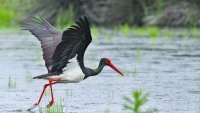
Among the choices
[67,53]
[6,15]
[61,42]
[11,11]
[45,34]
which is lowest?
[67,53]

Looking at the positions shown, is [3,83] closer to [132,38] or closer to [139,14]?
[132,38]

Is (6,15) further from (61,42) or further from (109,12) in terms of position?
(61,42)

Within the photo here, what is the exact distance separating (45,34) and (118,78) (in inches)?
91.4

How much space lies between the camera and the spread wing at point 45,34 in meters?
8.86

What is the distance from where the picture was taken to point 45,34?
919 cm

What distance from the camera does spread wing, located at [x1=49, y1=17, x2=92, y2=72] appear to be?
768 cm

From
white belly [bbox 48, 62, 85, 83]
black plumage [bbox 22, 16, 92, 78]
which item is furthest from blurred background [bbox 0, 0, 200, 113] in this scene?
black plumage [bbox 22, 16, 92, 78]

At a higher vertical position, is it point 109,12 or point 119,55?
point 109,12

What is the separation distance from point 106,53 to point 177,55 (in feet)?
5.27

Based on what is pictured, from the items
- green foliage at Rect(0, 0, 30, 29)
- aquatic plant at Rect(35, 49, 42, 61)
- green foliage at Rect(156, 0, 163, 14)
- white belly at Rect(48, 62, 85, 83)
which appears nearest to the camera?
white belly at Rect(48, 62, 85, 83)

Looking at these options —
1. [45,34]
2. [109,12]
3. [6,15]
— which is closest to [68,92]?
[45,34]

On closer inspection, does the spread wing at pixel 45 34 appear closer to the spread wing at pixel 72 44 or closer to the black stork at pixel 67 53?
the black stork at pixel 67 53

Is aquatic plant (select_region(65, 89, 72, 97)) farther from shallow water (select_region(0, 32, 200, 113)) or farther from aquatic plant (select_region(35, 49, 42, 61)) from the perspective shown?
aquatic plant (select_region(35, 49, 42, 61))

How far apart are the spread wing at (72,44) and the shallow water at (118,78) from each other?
0.55m
